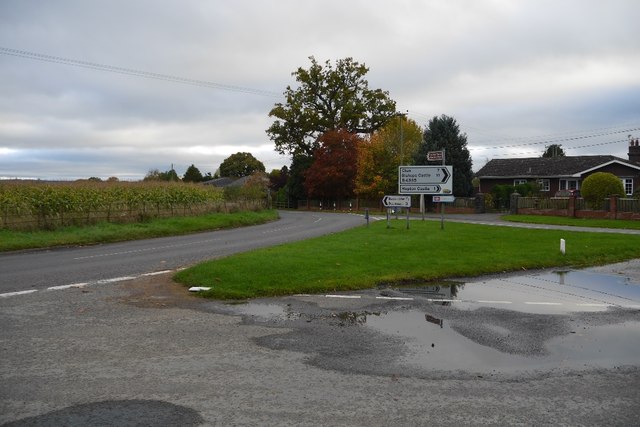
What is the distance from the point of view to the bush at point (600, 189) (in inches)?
1495

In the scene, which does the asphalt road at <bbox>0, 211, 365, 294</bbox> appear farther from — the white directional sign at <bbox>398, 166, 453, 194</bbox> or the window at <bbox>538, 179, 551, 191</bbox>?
the window at <bbox>538, 179, 551, 191</bbox>

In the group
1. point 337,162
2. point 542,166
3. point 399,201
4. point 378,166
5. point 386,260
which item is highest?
point 337,162

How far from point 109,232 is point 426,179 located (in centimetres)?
1448

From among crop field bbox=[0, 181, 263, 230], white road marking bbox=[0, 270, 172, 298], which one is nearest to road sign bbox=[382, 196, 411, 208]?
white road marking bbox=[0, 270, 172, 298]

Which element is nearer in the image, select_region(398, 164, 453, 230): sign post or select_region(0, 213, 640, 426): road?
select_region(0, 213, 640, 426): road

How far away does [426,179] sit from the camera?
25016mm

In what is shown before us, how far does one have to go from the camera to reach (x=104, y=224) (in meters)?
28.1

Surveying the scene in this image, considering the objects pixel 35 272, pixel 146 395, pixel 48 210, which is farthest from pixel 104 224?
pixel 146 395

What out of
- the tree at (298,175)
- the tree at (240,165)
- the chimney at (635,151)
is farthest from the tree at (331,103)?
the tree at (240,165)


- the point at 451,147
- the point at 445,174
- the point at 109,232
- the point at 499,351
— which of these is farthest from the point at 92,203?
the point at 451,147

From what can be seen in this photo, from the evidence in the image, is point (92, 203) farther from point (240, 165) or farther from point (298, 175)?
point (240, 165)

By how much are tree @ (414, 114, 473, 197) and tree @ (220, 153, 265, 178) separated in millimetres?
80446

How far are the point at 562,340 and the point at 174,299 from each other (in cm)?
670

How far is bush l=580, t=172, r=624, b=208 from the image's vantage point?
37969mm
